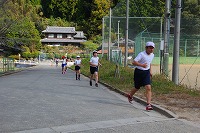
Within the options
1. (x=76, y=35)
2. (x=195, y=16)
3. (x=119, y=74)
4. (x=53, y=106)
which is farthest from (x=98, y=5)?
(x=53, y=106)

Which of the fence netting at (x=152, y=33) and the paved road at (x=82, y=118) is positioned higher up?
the fence netting at (x=152, y=33)

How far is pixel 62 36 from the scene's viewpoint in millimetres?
83875

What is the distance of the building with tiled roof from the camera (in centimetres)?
8050

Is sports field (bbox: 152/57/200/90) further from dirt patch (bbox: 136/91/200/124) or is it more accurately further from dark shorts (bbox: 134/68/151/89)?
dark shorts (bbox: 134/68/151/89)

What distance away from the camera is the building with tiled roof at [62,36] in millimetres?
80500

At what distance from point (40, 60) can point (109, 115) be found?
203 feet

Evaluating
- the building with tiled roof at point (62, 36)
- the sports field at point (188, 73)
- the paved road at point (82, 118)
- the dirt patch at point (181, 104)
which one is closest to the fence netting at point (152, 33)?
the sports field at point (188, 73)

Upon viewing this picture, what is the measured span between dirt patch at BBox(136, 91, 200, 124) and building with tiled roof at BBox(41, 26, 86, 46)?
70.0 m

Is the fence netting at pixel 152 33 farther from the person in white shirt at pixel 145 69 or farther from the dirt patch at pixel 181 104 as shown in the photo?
the person in white shirt at pixel 145 69

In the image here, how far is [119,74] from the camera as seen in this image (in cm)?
1766

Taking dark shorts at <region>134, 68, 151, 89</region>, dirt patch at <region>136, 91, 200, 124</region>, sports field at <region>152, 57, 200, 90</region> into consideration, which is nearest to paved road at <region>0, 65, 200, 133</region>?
dirt patch at <region>136, 91, 200, 124</region>

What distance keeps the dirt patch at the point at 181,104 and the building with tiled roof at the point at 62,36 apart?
230ft

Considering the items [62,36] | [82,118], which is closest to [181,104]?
[82,118]

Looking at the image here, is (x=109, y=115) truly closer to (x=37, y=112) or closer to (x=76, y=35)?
(x=37, y=112)
